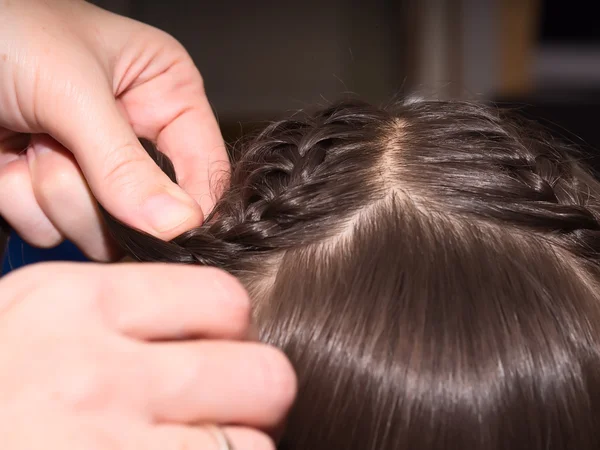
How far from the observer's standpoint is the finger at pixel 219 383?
344 millimetres

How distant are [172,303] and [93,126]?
314 millimetres

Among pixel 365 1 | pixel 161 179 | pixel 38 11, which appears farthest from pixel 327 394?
pixel 365 1

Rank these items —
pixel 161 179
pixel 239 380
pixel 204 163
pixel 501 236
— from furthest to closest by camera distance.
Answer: pixel 204 163 → pixel 161 179 → pixel 501 236 → pixel 239 380

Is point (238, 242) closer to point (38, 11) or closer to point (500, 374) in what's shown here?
point (500, 374)

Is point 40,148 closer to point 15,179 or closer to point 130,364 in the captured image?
point 15,179

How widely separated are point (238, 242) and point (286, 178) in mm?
77

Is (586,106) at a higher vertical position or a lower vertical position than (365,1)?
lower

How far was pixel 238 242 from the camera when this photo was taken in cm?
53

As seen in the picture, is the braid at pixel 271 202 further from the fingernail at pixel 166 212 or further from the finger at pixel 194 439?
the finger at pixel 194 439

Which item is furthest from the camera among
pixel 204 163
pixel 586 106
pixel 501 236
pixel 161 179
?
pixel 586 106

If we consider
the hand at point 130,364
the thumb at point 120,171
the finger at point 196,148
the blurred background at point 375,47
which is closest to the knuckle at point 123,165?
the thumb at point 120,171

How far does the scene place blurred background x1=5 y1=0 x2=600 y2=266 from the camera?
2162mm

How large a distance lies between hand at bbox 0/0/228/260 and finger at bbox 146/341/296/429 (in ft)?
0.74

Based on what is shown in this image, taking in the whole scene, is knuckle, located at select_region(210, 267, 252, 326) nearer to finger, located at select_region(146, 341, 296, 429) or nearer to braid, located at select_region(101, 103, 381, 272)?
finger, located at select_region(146, 341, 296, 429)
